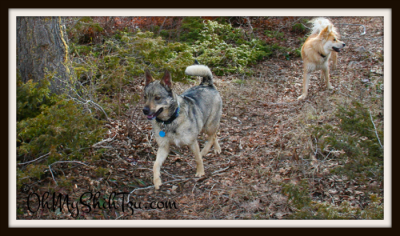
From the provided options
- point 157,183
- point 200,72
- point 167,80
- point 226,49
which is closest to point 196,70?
point 200,72

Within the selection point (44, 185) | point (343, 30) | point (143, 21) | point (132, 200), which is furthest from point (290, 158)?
point (343, 30)

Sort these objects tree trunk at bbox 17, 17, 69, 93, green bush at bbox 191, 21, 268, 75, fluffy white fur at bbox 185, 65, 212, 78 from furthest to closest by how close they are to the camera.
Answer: green bush at bbox 191, 21, 268, 75, fluffy white fur at bbox 185, 65, 212, 78, tree trunk at bbox 17, 17, 69, 93

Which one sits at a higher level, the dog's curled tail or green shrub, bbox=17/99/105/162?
the dog's curled tail

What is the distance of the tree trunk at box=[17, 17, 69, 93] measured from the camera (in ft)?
18.9

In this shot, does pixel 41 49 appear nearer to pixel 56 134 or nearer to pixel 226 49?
pixel 56 134

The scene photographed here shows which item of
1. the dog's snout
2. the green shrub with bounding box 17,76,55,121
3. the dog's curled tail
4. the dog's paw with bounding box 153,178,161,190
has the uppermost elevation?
the dog's curled tail

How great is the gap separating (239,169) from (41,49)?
12.7ft

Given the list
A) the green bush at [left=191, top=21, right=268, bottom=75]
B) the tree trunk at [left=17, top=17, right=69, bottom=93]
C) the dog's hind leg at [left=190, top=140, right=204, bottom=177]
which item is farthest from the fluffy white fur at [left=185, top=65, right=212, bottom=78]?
the green bush at [left=191, top=21, right=268, bottom=75]

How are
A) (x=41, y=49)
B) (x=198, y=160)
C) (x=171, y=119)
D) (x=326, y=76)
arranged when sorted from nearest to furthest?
(x=171, y=119)
(x=198, y=160)
(x=41, y=49)
(x=326, y=76)

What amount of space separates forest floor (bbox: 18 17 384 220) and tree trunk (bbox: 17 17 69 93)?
1487 mm

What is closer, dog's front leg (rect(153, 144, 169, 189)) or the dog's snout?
the dog's snout

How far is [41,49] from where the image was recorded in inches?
234

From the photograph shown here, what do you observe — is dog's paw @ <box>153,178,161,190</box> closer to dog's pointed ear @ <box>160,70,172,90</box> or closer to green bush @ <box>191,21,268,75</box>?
dog's pointed ear @ <box>160,70,172,90</box>

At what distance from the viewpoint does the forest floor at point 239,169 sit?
4.87 meters
